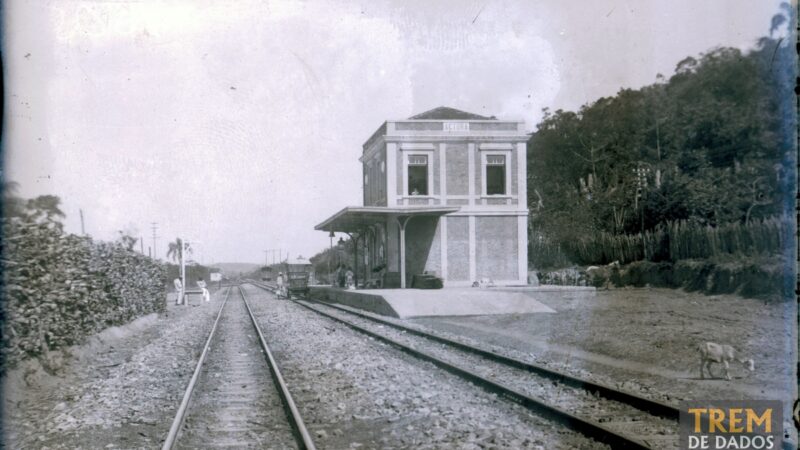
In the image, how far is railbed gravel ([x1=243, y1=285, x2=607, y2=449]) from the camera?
21.1 ft

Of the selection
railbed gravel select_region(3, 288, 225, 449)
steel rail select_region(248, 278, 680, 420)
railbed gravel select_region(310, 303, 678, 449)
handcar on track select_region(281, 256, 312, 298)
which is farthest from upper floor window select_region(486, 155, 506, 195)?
railbed gravel select_region(310, 303, 678, 449)

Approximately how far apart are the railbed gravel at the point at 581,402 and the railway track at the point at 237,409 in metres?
2.89

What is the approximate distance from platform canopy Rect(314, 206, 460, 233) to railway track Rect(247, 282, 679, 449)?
14726 millimetres

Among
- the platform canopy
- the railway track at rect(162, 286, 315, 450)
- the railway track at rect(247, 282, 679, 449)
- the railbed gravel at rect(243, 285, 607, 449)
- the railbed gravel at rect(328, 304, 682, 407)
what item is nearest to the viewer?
the railway track at rect(247, 282, 679, 449)

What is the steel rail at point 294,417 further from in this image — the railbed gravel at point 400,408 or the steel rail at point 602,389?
the steel rail at point 602,389

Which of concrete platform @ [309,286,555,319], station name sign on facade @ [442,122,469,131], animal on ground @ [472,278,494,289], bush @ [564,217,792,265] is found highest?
station name sign on facade @ [442,122,469,131]

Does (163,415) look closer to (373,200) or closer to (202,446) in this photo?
(202,446)

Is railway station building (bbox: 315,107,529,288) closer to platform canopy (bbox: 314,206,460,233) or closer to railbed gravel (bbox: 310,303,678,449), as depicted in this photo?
platform canopy (bbox: 314,206,460,233)

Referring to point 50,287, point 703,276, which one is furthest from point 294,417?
point 703,276

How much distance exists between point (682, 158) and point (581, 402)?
3115 centimetres

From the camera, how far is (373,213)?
27984 mm

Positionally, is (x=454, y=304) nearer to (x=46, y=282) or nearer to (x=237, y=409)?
(x=46, y=282)

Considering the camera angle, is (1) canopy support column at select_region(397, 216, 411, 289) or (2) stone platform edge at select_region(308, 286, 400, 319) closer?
(2) stone platform edge at select_region(308, 286, 400, 319)

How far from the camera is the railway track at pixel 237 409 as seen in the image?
6.57 meters
